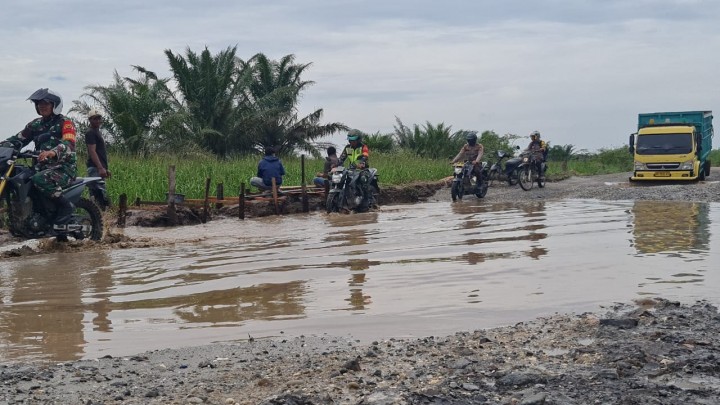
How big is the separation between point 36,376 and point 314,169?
58.9 feet

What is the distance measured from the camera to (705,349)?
4062 millimetres

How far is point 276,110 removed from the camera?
28188 millimetres

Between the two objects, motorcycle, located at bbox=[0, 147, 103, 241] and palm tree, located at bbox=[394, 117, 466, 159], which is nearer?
motorcycle, located at bbox=[0, 147, 103, 241]

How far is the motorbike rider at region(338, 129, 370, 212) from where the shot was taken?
1552cm

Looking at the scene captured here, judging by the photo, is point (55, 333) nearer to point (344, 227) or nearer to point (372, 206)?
point (344, 227)

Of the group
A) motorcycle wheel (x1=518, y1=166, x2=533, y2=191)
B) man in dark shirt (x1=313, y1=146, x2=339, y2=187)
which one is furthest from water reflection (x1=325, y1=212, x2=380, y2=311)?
motorcycle wheel (x1=518, y1=166, x2=533, y2=191)

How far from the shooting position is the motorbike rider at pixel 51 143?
881 cm

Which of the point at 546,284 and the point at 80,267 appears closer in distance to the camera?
the point at 546,284

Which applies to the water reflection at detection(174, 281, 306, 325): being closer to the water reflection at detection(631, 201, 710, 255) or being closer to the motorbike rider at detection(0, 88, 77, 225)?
the motorbike rider at detection(0, 88, 77, 225)

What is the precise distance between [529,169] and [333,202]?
338 inches

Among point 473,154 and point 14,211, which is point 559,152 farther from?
point 14,211

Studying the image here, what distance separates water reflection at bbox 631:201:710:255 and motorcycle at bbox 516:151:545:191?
5.94m

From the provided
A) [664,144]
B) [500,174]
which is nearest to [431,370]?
[500,174]

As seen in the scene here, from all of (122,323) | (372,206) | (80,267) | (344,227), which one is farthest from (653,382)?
(372,206)
